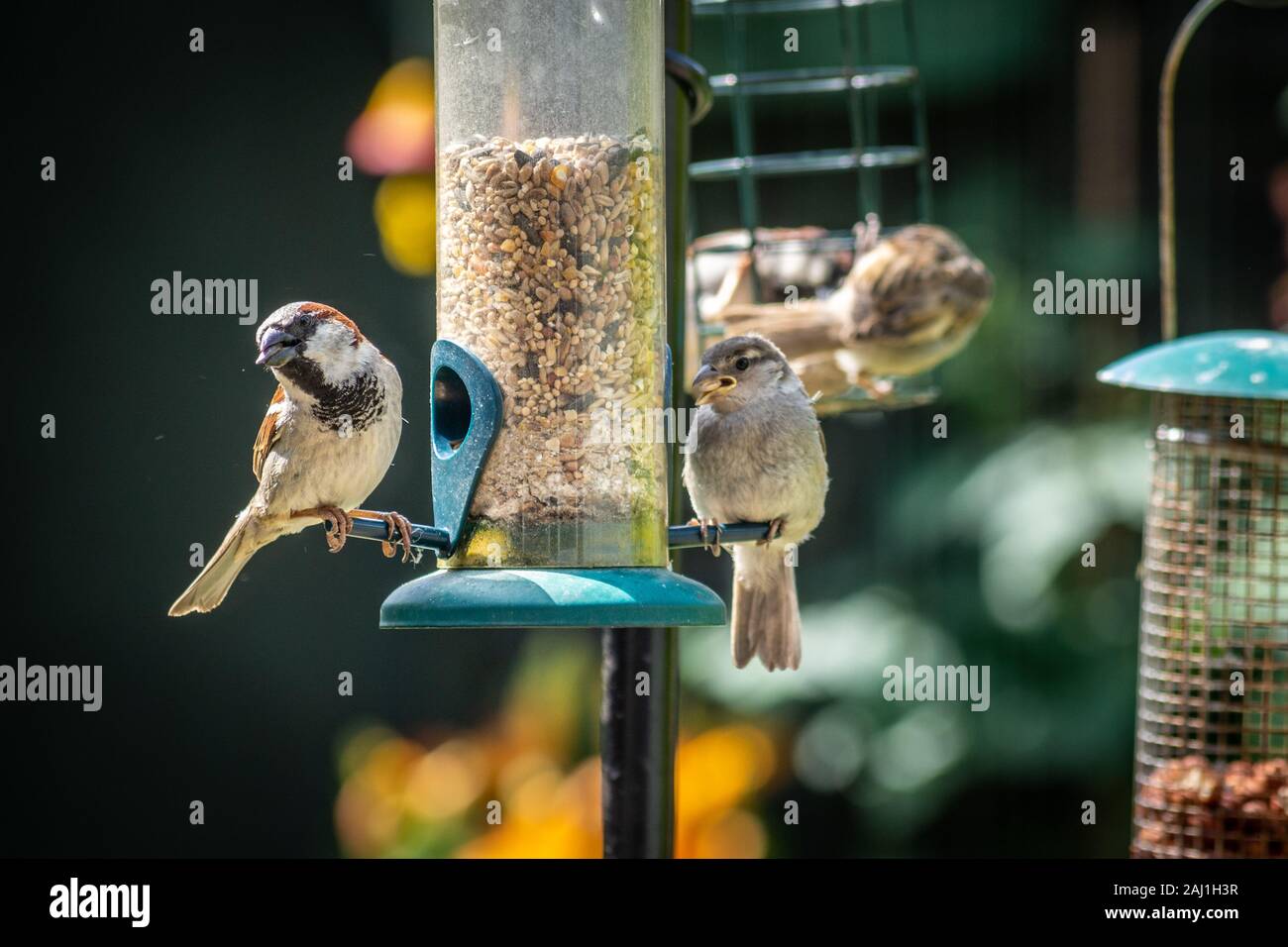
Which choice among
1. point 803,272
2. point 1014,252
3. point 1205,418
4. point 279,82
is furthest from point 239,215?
point 1205,418

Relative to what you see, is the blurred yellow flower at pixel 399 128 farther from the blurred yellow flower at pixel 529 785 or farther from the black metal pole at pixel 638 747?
the black metal pole at pixel 638 747

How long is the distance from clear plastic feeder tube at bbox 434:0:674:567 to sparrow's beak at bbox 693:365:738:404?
435mm

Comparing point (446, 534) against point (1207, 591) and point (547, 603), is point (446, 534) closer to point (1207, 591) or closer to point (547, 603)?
point (547, 603)

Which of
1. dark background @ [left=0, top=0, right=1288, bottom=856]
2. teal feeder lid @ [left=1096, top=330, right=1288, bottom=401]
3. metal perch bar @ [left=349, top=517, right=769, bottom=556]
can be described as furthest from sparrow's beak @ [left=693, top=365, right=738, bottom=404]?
dark background @ [left=0, top=0, right=1288, bottom=856]

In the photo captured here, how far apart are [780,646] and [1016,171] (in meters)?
3.17

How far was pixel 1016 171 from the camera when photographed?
6.70 metres

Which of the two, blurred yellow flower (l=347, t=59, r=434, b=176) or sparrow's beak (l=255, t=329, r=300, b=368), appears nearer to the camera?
sparrow's beak (l=255, t=329, r=300, b=368)

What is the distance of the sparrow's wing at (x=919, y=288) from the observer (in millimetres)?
4941

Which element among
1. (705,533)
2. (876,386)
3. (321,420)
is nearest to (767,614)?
(705,533)

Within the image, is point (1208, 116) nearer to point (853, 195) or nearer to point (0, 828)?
point (853, 195)

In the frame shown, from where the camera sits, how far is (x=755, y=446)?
3855 mm

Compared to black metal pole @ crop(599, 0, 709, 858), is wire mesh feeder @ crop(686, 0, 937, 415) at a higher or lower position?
higher

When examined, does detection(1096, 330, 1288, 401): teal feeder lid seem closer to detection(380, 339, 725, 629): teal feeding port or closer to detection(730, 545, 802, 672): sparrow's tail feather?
detection(730, 545, 802, 672): sparrow's tail feather

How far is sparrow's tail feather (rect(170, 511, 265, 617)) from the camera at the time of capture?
356cm
